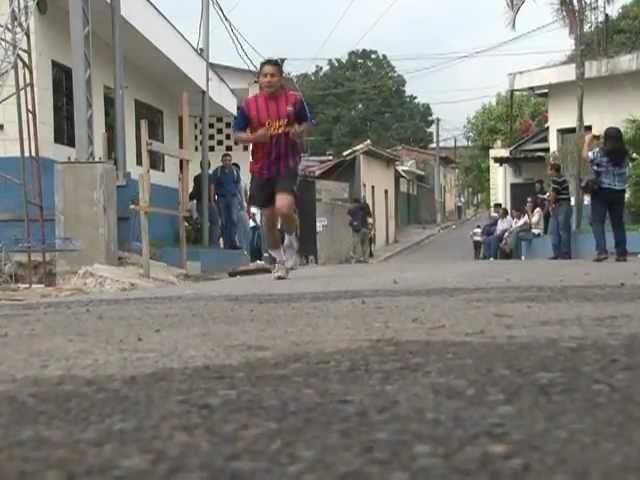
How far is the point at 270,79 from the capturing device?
8.45 m

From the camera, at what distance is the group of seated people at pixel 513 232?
72.6 ft

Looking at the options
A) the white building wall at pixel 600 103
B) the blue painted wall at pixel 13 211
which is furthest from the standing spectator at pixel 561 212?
the white building wall at pixel 600 103

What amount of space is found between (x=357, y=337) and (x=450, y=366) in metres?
0.88

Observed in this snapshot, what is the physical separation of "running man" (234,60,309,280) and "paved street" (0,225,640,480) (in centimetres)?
309

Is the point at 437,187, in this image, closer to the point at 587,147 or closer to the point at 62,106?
the point at 62,106

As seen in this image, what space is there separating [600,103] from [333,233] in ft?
24.5

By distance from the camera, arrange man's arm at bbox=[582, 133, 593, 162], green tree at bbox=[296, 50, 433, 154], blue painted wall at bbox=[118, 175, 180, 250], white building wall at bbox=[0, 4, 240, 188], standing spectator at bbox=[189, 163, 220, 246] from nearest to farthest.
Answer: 1. man's arm at bbox=[582, 133, 593, 162]
2. white building wall at bbox=[0, 4, 240, 188]
3. blue painted wall at bbox=[118, 175, 180, 250]
4. standing spectator at bbox=[189, 163, 220, 246]
5. green tree at bbox=[296, 50, 433, 154]

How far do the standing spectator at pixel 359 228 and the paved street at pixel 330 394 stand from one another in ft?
70.9

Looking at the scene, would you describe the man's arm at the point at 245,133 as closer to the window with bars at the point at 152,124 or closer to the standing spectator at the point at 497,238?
the window with bars at the point at 152,124

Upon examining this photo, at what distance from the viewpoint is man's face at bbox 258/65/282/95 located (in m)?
8.45

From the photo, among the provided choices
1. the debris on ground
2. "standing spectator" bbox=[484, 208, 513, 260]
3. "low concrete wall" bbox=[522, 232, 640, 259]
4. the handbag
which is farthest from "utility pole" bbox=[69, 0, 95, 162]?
"standing spectator" bbox=[484, 208, 513, 260]

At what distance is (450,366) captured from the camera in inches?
139

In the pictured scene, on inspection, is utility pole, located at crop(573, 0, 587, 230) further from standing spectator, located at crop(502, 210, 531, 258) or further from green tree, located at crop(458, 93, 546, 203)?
green tree, located at crop(458, 93, 546, 203)

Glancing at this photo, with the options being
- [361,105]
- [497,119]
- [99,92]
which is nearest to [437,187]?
[497,119]
